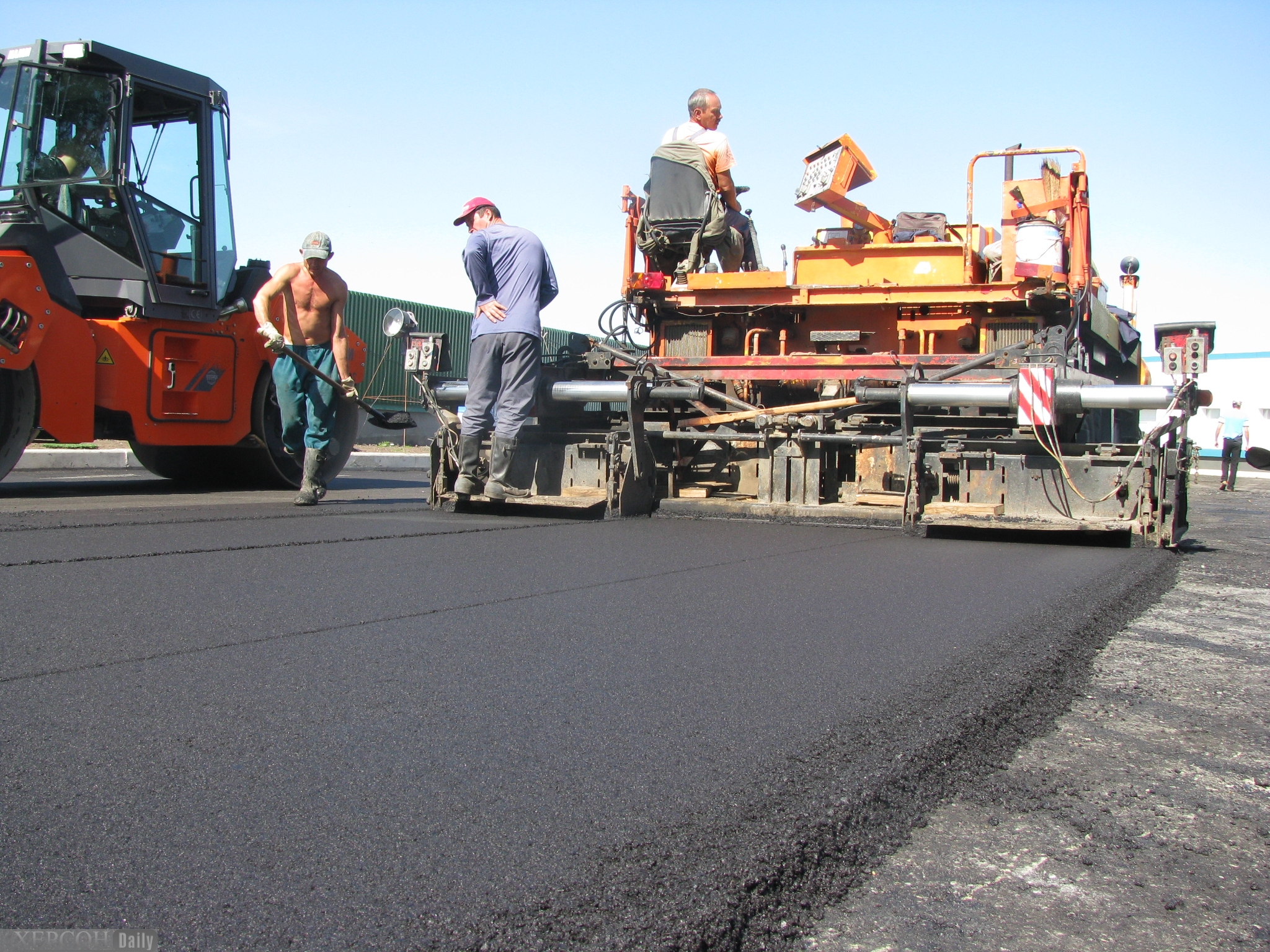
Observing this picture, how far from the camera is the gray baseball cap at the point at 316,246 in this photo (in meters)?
7.67

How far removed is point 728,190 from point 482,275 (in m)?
2.02

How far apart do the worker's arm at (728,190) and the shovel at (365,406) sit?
279 cm

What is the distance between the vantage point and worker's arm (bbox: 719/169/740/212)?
8258mm

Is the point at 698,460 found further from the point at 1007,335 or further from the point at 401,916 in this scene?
the point at 401,916

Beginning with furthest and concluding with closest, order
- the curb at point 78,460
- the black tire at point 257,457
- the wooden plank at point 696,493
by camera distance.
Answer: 1. the curb at point 78,460
2. the black tire at point 257,457
3. the wooden plank at point 696,493

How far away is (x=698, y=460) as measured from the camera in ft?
26.4

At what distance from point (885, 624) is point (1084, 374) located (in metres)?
4.10

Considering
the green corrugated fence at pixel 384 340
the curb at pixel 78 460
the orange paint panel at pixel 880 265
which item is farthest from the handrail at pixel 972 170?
the green corrugated fence at pixel 384 340

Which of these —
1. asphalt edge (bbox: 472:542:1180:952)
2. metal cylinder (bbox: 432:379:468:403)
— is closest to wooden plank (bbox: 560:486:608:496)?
metal cylinder (bbox: 432:379:468:403)

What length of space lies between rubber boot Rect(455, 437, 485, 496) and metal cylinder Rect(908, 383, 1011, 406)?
278 centimetres

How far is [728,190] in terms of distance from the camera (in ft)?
27.4

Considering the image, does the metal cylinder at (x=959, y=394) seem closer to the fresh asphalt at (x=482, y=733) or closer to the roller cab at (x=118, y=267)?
the fresh asphalt at (x=482, y=733)

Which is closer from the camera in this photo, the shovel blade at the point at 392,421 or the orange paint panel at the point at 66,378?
the orange paint panel at the point at 66,378

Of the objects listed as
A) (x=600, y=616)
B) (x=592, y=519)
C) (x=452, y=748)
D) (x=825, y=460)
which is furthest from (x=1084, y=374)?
(x=452, y=748)
